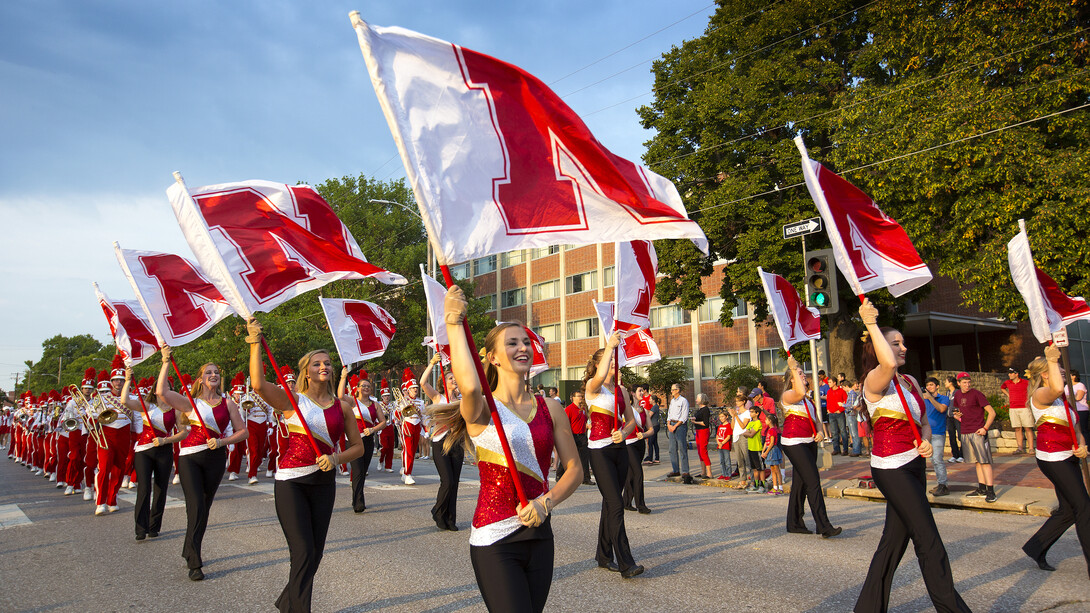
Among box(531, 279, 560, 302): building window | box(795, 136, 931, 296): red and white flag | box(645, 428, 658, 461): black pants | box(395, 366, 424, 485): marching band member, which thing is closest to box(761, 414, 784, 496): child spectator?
box(645, 428, 658, 461): black pants

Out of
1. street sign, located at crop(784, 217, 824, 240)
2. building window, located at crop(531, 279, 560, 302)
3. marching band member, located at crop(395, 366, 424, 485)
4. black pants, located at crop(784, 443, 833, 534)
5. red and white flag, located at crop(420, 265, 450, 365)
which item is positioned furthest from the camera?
building window, located at crop(531, 279, 560, 302)

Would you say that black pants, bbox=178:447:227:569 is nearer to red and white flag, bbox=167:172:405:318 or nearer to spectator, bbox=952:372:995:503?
red and white flag, bbox=167:172:405:318

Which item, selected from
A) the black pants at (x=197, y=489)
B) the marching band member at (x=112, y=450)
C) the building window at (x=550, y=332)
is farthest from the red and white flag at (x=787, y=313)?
the building window at (x=550, y=332)

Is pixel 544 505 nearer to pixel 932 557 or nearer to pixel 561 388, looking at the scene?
pixel 932 557

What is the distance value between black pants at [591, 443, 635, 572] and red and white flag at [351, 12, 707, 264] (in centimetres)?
344

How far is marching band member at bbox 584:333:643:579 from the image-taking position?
21.9 feet

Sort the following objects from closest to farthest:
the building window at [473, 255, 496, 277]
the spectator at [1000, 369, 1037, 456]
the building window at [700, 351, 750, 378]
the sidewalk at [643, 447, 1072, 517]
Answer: the sidewalk at [643, 447, 1072, 517] → the spectator at [1000, 369, 1037, 456] → the building window at [700, 351, 750, 378] → the building window at [473, 255, 496, 277]

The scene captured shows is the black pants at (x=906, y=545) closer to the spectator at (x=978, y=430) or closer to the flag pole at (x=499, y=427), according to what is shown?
the flag pole at (x=499, y=427)

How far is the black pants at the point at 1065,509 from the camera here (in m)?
6.21

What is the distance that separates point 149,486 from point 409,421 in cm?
731

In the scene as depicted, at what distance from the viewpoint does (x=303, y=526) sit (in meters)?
5.30

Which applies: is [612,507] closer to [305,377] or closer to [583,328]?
[305,377]

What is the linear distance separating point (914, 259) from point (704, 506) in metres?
5.81

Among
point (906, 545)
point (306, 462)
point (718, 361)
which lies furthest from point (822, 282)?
point (718, 361)
